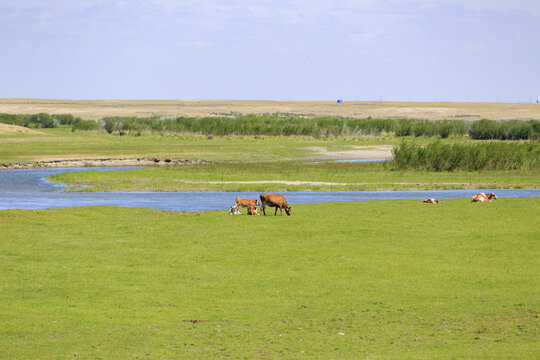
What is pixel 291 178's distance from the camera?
5306 centimetres

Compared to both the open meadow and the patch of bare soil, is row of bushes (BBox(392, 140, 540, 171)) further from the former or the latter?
the open meadow

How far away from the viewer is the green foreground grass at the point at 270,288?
12.2 meters

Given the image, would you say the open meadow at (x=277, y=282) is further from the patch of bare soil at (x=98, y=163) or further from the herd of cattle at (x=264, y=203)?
the patch of bare soil at (x=98, y=163)

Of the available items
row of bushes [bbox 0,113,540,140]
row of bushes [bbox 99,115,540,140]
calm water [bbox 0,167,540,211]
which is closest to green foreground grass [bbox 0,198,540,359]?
calm water [bbox 0,167,540,211]

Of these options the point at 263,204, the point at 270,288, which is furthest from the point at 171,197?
the point at 270,288

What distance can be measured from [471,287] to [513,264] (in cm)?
297

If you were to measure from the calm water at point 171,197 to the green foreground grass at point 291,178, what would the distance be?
1804 millimetres

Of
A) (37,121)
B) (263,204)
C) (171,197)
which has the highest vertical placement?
(263,204)

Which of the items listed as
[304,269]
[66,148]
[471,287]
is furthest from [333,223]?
[66,148]

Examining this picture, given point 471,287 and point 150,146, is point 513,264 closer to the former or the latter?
point 471,287

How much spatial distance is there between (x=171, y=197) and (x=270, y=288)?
2738 cm

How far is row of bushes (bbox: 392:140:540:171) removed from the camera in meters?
59.3

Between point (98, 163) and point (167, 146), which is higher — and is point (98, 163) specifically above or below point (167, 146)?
below

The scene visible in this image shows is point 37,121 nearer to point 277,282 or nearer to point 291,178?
point 291,178
